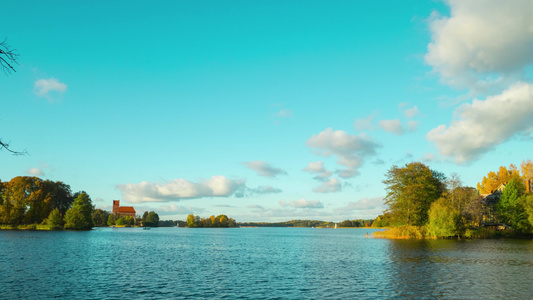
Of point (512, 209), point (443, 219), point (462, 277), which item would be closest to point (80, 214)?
point (443, 219)

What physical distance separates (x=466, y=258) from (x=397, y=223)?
183 ft

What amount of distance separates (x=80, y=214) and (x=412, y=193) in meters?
130

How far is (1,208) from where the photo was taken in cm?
13575

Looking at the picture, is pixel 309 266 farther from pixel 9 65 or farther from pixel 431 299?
pixel 9 65

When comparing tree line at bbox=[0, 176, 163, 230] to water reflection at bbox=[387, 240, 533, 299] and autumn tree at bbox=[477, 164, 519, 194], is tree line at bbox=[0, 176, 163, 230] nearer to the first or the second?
water reflection at bbox=[387, 240, 533, 299]

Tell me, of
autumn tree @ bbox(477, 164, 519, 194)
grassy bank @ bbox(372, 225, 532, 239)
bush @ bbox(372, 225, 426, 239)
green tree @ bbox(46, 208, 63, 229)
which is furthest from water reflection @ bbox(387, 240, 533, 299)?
green tree @ bbox(46, 208, 63, 229)

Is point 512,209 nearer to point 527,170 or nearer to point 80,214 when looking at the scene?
point 527,170

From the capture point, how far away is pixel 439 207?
9456cm

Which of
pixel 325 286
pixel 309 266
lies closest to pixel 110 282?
pixel 325 286

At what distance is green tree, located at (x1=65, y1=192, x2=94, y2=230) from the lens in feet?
482

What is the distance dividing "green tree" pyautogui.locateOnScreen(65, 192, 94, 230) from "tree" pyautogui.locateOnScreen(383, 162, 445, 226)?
4840 inches

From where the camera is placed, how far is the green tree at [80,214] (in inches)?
5782

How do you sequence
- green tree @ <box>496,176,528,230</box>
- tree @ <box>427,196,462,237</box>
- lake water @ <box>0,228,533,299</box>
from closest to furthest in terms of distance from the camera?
lake water @ <box>0,228,533,299</box>, tree @ <box>427,196,462,237</box>, green tree @ <box>496,176,528,230</box>

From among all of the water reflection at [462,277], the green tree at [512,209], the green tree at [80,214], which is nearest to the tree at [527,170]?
the green tree at [512,209]
